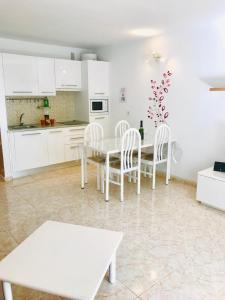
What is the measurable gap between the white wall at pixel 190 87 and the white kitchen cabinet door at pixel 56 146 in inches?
59.3

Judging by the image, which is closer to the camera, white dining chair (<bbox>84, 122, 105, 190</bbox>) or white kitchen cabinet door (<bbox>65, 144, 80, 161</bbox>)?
white dining chair (<bbox>84, 122, 105, 190</bbox>)

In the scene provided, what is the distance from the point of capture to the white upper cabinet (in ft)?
15.2

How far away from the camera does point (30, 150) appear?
4.26m

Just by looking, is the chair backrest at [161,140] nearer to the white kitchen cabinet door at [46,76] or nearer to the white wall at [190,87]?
the white wall at [190,87]

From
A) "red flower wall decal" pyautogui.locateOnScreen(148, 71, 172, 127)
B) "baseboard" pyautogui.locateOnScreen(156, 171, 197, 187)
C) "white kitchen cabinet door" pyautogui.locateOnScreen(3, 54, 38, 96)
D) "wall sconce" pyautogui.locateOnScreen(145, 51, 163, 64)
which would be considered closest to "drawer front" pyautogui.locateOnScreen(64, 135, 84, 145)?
"white kitchen cabinet door" pyautogui.locateOnScreen(3, 54, 38, 96)

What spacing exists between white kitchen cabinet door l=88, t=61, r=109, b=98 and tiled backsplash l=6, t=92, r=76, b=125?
59cm

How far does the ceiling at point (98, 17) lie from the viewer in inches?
102

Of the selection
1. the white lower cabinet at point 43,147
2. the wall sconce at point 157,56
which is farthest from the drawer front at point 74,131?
the wall sconce at point 157,56

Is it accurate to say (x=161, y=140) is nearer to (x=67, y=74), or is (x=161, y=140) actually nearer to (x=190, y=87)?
(x=190, y=87)

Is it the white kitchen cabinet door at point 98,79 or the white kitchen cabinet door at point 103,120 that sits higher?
the white kitchen cabinet door at point 98,79

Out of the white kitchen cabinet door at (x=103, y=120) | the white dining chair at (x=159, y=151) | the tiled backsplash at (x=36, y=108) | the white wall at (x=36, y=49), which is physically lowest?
the white dining chair at (x=159, y=151)

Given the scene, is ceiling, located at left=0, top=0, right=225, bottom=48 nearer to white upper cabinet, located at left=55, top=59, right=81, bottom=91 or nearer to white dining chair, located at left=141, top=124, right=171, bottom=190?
white upper cabinet, located at left=55, top=59, right=81, bottom=91

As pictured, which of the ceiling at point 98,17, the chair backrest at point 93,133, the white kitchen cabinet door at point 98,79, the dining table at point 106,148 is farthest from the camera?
the white kitchen cabinet door at point 98,79

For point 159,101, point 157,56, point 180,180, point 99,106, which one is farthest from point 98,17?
point 180,180
